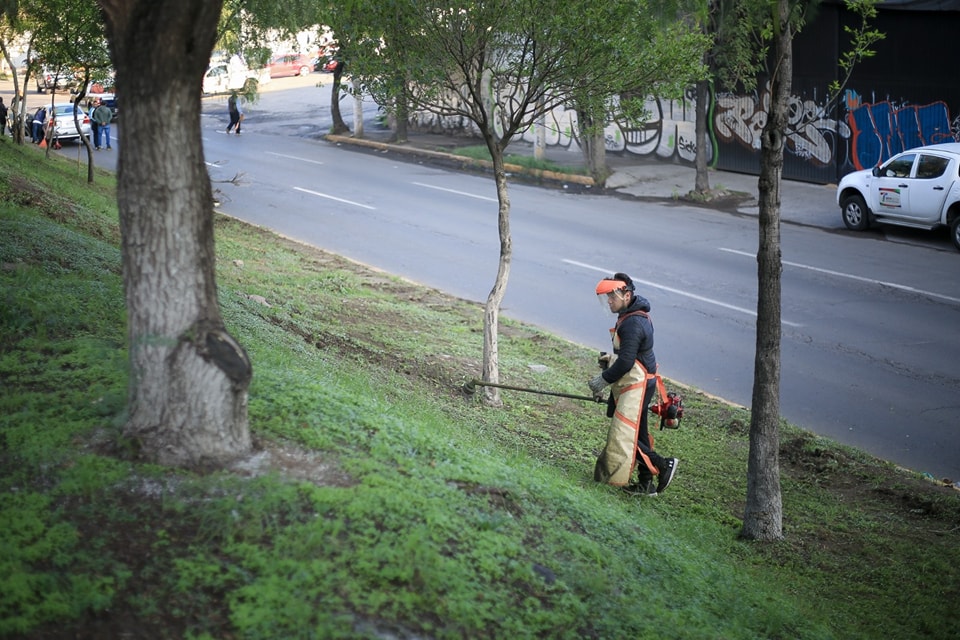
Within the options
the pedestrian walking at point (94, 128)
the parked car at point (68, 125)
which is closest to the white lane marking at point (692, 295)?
the pedestrian walking at point (94, 128)

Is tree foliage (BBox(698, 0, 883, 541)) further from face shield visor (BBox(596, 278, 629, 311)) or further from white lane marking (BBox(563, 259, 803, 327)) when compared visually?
white lane marking (BBox(563, 259, 803, 327))

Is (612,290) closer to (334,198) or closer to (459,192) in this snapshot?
(334,198)

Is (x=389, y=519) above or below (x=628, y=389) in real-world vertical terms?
below

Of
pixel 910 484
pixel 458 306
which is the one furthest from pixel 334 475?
pixel 458 306

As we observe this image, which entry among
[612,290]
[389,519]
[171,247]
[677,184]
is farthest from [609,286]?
[677,184]

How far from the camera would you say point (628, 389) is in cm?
724

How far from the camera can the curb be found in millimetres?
25323

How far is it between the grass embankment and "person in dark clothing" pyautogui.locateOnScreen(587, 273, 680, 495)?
0.63ft

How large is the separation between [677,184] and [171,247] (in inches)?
827

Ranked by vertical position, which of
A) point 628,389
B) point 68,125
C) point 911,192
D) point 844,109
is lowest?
point 628,389

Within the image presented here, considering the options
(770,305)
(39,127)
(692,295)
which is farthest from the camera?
(39,127)

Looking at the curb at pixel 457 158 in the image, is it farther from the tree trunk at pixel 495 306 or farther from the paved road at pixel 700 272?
the tree trunk at pixel 495 306

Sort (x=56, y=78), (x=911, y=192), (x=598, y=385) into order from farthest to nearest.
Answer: (x=56, y=78), (x=911, y=192), (x=598, y=385)

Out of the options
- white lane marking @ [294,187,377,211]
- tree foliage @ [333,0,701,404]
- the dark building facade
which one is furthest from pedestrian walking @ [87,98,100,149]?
tree foliage @ [333,0,701,404]
